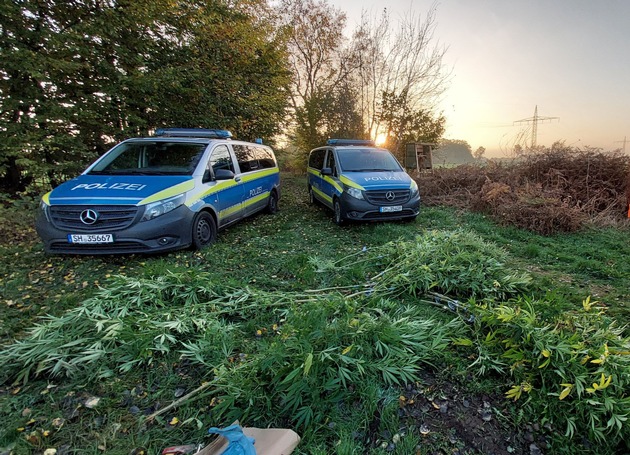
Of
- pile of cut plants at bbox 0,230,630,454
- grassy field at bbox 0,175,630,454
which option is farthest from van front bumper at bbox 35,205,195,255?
pile of cut plants at bbox 0,230,630,454

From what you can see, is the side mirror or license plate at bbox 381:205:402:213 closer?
the side mirror

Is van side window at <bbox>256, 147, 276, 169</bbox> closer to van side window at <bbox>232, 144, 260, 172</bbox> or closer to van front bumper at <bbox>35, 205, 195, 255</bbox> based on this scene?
van side window at <bbox>232, 144, 260, 172</bbox>

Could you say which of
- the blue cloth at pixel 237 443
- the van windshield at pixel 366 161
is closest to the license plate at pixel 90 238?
the blue cloth at pixel 237 443

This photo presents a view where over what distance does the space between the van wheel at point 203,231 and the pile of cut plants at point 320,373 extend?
2.06m

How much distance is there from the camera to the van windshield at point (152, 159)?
5.24 metres

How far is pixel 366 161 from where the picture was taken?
7.58 meters

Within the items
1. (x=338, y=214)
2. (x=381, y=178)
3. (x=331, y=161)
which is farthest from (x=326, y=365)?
(x=331, y=161)

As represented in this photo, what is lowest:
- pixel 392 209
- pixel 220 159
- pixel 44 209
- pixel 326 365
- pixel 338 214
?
pixel 326 365

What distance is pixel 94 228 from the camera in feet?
13.8

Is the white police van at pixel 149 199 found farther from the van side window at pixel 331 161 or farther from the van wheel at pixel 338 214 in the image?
the van side window at pixel 331 161

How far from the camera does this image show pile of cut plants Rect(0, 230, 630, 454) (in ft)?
5.73

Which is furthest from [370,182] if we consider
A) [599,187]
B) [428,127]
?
[428,127]

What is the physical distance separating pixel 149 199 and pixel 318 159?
560 cm

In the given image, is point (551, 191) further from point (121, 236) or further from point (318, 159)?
point (121, 236)
